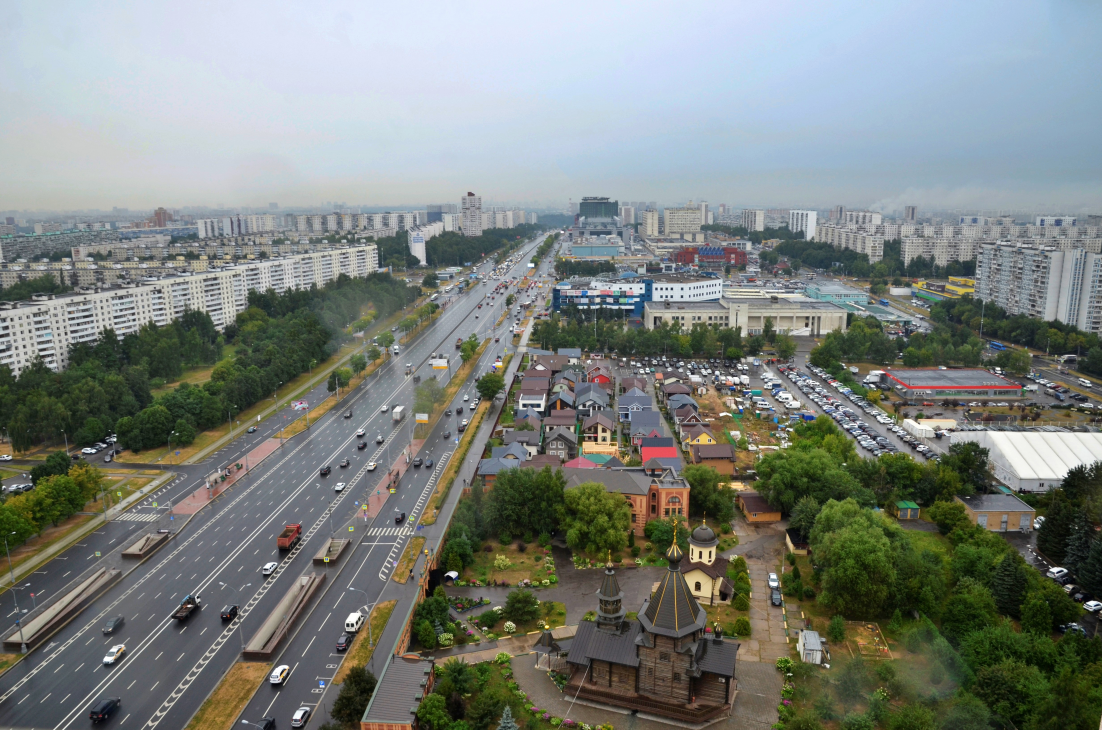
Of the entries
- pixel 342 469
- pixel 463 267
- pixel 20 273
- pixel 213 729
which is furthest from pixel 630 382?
pixel 463 267

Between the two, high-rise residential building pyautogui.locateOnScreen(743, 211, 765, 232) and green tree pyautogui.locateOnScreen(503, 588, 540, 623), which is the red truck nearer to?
green tree pyautogui.locateOnScreen(503, 588, 540, 623)

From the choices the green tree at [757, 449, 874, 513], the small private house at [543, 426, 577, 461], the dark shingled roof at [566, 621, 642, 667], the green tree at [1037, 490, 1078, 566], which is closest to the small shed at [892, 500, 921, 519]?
the green tree at [757, 449, 874, 513]

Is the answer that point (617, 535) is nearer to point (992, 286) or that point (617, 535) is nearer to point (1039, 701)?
point (1039, 701)

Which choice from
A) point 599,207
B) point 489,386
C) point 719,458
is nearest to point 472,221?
point 599,207

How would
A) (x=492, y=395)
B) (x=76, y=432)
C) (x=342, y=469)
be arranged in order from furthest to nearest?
(x=492, y=395) → (x=76, y=432) → (x=342, y=469)

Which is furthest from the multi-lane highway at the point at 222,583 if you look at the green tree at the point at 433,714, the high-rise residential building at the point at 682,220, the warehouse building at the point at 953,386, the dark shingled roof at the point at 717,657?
the high-rise residential building at the point at 682,220

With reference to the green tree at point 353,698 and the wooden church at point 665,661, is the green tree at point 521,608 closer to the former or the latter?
the wooden church at point 665,661
